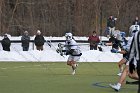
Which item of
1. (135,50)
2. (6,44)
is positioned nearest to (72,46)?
(135,50)

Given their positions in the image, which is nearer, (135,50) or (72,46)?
(135,50)

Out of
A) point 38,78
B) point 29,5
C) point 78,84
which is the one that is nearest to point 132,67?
point 78,84

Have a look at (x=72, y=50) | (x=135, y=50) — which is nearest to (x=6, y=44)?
(x=72, y=50)

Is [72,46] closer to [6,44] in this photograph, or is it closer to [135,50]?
[135,50]

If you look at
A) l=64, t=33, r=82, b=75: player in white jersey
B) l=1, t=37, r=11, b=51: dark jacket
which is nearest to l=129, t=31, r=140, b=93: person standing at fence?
l=64, t=33, r=82, b=75: player in white jersey

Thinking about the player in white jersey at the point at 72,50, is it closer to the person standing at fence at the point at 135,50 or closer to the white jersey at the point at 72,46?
the white jersey at the point at 72,46

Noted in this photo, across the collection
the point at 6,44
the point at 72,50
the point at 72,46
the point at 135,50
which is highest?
the point at 135,50

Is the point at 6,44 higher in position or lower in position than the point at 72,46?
lower

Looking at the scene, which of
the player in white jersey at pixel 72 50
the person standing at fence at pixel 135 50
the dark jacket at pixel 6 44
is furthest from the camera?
the dark jacket at pixel 6 44

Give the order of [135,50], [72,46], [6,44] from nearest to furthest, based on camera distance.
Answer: [135,50]
[72,46]
[6,44]

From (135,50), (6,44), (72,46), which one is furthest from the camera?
(6,44)

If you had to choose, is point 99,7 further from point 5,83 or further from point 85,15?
point 5,83

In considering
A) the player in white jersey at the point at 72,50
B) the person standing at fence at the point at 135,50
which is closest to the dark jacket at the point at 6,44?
the player in white jersey at the point at 72,50

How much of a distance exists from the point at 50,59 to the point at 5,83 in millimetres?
15369
